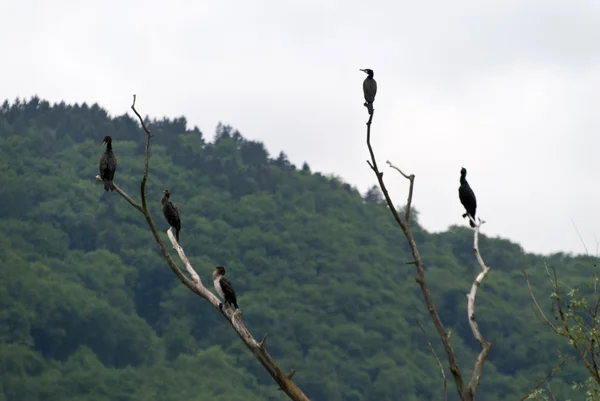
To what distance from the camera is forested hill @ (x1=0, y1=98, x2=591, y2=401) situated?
57781 millimetres

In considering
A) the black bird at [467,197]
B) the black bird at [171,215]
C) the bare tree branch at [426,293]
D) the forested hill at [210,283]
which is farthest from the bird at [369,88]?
the forested hill at [210,283]

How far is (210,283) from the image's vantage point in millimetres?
57781

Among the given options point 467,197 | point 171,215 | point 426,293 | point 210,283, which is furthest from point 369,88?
point 210,283

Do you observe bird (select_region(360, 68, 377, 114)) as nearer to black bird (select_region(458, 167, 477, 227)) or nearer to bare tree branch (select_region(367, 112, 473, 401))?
black bird (select_region(458, 167, 477, 227))

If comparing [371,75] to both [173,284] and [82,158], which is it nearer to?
[173,284]

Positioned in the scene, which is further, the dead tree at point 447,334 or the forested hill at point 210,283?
the forested hill at point 210,283

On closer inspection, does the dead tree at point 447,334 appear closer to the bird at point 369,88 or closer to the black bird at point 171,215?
the bird at point 369,88

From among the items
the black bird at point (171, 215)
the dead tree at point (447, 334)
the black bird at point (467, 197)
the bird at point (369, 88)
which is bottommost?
the dead tree at point (447, 334)

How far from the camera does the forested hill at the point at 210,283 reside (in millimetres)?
57781

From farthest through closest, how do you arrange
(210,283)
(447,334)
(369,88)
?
(210,283) < (369,88) < (447,334)

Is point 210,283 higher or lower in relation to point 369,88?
lower

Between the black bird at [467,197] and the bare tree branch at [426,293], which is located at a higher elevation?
the black bird at [467,197]

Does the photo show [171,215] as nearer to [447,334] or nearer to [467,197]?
[467,197]

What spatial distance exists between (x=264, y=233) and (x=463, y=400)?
→ 67.1 meters
